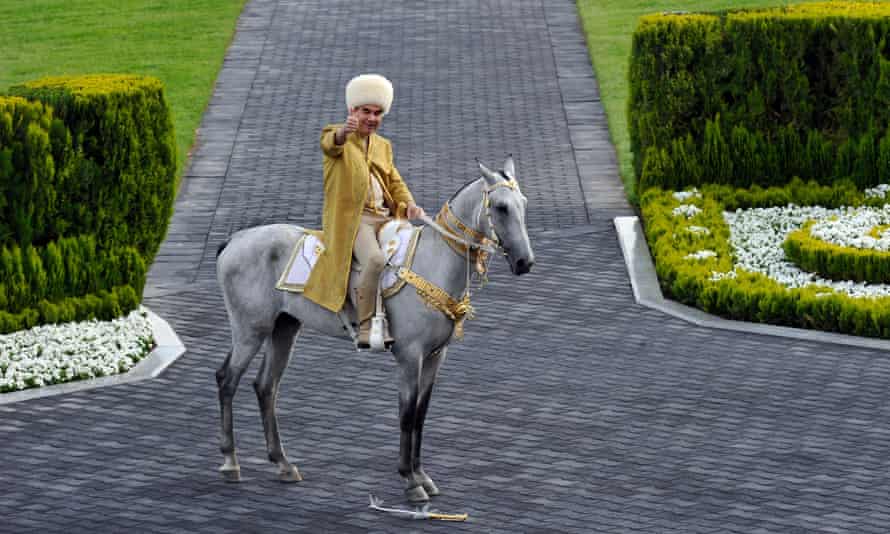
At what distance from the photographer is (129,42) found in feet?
93.0

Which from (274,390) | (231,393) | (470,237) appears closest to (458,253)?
(470,237)

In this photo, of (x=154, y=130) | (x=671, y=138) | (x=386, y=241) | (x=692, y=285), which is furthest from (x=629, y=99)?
(x=386, y=241)

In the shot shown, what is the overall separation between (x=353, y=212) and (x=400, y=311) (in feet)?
2.53

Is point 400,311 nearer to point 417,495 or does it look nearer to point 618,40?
point 417,495

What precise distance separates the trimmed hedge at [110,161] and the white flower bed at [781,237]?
6132 millimetres

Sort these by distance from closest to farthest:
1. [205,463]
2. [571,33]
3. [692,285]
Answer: [205,463] < [692,285] < [571,33]

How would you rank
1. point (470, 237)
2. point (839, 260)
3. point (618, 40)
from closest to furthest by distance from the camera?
1. point (470, 237)
2. point (839, 260)
3. point (618, 40)

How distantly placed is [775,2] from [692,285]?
45.6ft

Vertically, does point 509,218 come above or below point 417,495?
above

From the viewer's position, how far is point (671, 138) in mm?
19828

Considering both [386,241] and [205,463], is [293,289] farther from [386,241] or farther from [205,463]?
[205,463]

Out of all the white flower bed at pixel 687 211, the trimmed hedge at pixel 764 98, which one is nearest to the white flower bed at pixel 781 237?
the white flower bed at pixel 687 211

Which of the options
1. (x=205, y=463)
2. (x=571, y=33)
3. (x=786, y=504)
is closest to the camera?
(x=786, y=504)

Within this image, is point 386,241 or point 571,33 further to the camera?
point 571,33
